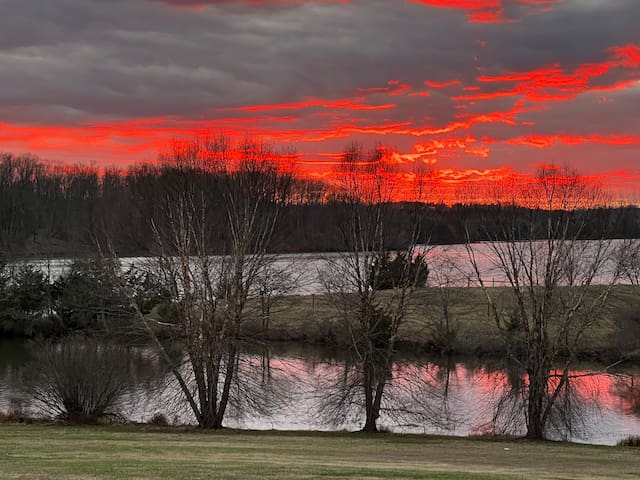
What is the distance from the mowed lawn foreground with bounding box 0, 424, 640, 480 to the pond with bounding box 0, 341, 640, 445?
10.4ft

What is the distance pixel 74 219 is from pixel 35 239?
688 cm

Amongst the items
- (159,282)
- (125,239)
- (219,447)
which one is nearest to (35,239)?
(125,239)

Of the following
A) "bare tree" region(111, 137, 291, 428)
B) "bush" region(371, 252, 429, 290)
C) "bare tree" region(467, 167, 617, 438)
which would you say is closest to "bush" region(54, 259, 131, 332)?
"bare tree" region(111, 137, 291, 428)

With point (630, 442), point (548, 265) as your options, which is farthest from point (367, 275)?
point (630, 442)

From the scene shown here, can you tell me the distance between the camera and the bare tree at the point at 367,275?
2545 centimetres

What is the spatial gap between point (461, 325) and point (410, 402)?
18.8 meters

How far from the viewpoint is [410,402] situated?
1225 inches

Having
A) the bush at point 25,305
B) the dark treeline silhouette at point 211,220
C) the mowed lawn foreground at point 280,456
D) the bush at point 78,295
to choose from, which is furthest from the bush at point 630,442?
the bush at point 25,305

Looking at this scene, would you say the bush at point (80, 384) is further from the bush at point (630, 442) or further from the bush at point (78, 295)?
the bush at point (78, 295)

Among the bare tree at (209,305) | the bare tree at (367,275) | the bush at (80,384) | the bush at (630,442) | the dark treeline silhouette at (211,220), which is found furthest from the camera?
the dark treeline silhouette at (211,220)

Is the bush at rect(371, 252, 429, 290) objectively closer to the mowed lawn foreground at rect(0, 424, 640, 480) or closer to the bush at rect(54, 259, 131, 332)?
the mowed lawn foreground at rect(0, 424, 640, 480)

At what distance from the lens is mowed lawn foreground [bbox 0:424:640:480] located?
12289mm

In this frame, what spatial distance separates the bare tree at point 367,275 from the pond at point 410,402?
95 cm

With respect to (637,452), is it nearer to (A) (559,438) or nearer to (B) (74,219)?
(A) (559,438)
